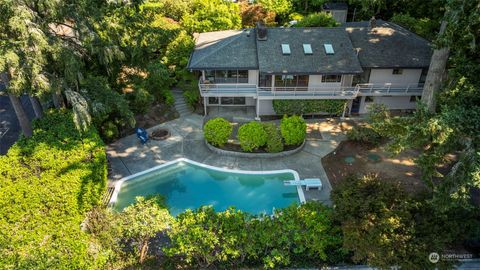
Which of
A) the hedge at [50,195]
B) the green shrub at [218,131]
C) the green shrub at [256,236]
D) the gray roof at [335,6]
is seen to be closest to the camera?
the hedge at [50,195]

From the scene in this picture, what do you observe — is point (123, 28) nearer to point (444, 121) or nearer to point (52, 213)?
point (52, 213)

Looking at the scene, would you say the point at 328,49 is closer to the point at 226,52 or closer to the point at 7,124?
the point at 226,52

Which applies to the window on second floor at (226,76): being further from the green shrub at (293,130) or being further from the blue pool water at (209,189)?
the blue pool water at (209,189)

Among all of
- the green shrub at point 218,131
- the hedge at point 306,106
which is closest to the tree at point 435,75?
the hedge at point 306,106

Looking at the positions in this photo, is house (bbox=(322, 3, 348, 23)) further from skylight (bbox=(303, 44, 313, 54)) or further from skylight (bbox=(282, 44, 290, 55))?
skylight (bbox=(282, 44, 290, 55))

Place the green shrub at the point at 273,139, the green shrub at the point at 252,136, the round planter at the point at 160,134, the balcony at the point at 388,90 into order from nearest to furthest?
the green shrub at the point at 252,136 < the green shrub at the point at 273,139 < the round planter at the point at 160,134 < the balcony at the point at 388,90

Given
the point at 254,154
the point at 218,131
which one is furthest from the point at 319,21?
the point at 218,131
